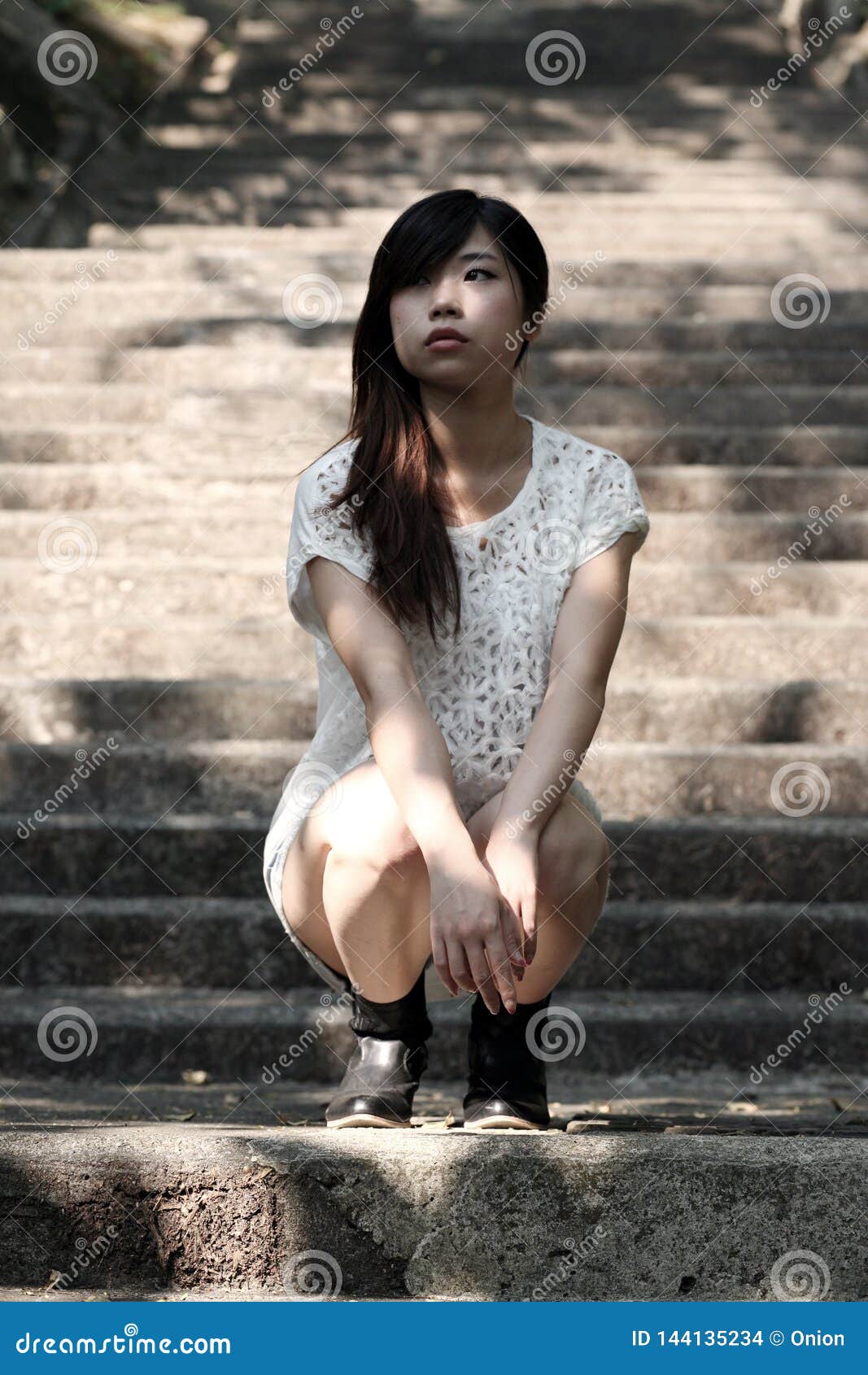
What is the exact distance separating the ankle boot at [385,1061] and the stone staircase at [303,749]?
4.2 inches

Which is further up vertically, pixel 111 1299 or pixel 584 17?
pixel 584 17

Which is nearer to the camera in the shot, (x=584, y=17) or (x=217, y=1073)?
(x=217, y=1073)

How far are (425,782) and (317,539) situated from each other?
422 millimetres

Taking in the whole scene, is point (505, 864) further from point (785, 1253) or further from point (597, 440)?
point (597, 440)

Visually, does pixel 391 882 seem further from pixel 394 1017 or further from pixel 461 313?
pixel 461 313

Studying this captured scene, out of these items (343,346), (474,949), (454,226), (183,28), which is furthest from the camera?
(183,28)

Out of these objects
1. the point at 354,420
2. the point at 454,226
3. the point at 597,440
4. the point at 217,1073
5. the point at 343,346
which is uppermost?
the point at 454,226

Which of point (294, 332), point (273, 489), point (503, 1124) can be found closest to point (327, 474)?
point (503, 1124)

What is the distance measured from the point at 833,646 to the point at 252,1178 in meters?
2.47

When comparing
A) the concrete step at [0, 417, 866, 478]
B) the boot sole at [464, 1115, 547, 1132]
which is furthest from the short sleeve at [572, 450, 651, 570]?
the concrete step at [0, 417, 866, 478]

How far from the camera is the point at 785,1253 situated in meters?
1.73

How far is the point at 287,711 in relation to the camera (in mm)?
3684

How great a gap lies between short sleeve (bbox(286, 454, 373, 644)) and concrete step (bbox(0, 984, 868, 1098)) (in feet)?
3.29

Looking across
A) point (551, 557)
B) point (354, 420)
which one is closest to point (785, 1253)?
point (551, 557)
